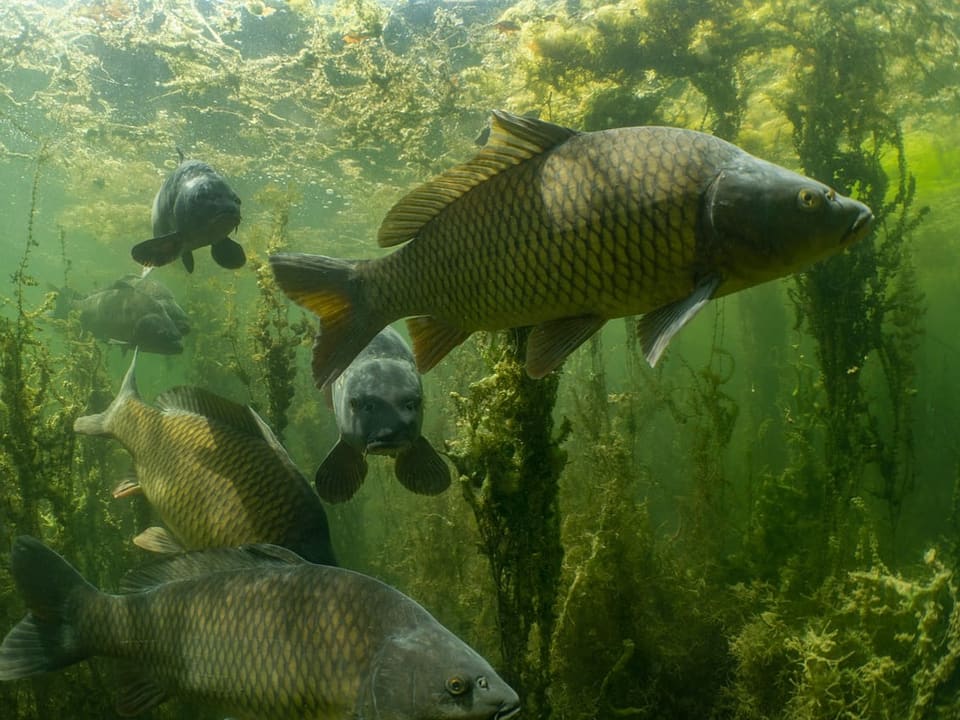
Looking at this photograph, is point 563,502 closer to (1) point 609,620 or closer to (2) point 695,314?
(1) point 609,620

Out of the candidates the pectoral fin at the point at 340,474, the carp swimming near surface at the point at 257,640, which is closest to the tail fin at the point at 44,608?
the carp swimming near surface at the point at 257,640

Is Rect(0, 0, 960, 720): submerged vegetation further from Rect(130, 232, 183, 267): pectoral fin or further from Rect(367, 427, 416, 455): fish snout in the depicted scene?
Rect(130, 232, 183, 267): pectoral fin

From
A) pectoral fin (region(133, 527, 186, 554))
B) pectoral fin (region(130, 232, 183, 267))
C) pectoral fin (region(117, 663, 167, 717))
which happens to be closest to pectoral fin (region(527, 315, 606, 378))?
pectoral fin (region(117, 663, 167, 717))

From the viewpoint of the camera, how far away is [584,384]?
1056 centimetres

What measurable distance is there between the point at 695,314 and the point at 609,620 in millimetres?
4702

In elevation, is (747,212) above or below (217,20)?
below

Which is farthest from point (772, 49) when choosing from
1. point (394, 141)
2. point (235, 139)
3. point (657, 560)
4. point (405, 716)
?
point (235, 139)

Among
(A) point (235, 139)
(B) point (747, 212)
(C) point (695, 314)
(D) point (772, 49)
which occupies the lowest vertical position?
(C) point (695, 314)

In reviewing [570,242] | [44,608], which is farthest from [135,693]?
[570,242]

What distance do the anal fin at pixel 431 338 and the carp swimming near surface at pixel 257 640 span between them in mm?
1088

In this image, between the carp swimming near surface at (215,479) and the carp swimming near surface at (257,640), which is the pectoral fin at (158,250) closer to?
the carp swimming near surface at (215,479)

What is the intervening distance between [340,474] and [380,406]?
62cm

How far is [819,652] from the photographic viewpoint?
5027mm

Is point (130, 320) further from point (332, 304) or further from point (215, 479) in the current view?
point (332, 304)
